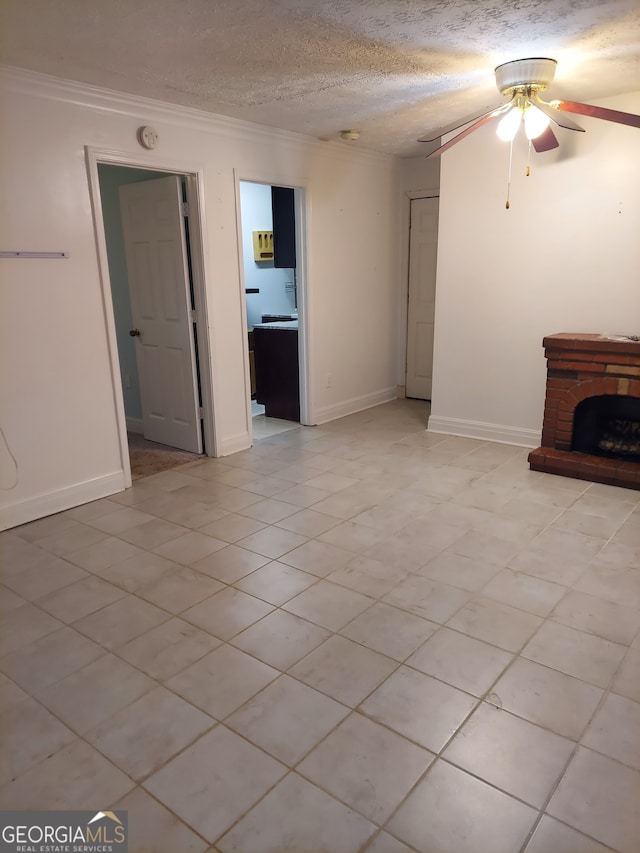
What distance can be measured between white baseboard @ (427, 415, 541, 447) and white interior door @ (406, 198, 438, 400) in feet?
3.99

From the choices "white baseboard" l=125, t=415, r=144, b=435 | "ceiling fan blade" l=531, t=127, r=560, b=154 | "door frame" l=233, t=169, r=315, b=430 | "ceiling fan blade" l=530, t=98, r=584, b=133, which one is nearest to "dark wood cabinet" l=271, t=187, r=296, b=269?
"door frame" l=233, t=169, r=315, b=430

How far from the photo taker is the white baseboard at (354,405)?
17.8 ft

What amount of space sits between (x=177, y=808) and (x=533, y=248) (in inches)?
161

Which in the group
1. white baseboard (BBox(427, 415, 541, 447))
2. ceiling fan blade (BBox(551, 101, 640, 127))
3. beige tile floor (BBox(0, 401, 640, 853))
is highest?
ceiling fan blade (BBox(551, 101, 640, 127))

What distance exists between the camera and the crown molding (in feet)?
9.70

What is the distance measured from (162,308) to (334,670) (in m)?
3.20

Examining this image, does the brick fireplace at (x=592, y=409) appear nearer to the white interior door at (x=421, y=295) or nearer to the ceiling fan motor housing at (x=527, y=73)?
the ceiling fan motor housing at (x=527, y=73)

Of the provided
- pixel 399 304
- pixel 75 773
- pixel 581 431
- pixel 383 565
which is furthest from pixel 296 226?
pixel 75 773

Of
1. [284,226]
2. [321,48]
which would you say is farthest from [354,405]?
[321,48]

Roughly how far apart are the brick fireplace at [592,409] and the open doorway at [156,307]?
2.55 meters

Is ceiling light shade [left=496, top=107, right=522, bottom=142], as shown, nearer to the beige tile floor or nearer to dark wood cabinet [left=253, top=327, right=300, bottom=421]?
the beige tile floor

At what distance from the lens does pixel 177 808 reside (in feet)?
5.01

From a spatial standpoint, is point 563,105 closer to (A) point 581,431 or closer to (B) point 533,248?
(B) point 533,248

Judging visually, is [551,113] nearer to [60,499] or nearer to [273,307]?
[60,499]
